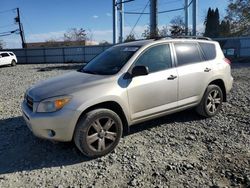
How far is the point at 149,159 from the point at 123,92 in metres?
1.12

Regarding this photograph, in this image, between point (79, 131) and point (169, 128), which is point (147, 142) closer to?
point (169, 128)

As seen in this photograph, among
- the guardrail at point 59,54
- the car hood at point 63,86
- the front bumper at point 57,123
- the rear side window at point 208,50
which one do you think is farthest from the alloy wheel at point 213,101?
the guardrail at point 59,54

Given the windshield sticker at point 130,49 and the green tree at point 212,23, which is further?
the green tree at point 212,23

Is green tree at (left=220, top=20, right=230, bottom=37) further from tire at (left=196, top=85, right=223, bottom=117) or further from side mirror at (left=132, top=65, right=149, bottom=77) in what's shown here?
side mirror at (left=132, top=65, right=149, bottom=77)

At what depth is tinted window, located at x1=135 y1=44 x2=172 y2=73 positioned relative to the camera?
5.30 meters

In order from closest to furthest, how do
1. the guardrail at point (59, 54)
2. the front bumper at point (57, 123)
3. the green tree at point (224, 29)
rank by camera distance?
the front bumper at point (57, 123), the guardrail at point (59, 54), the green tree at point (224, 29)

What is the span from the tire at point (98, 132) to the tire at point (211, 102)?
7.08 ft

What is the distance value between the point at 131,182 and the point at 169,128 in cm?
213

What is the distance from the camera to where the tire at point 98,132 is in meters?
4.48

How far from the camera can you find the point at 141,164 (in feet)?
14.6

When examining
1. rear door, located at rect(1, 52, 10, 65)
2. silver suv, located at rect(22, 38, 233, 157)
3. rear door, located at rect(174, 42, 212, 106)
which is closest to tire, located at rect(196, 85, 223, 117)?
silver suv, located at rect(22, 38, 233, 157)

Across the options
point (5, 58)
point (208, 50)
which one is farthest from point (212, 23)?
point (208, 50)

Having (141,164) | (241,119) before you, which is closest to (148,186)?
(141,164)

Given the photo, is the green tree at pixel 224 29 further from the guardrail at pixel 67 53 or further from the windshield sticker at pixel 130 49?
the windshield sticker at pixel 130 49
